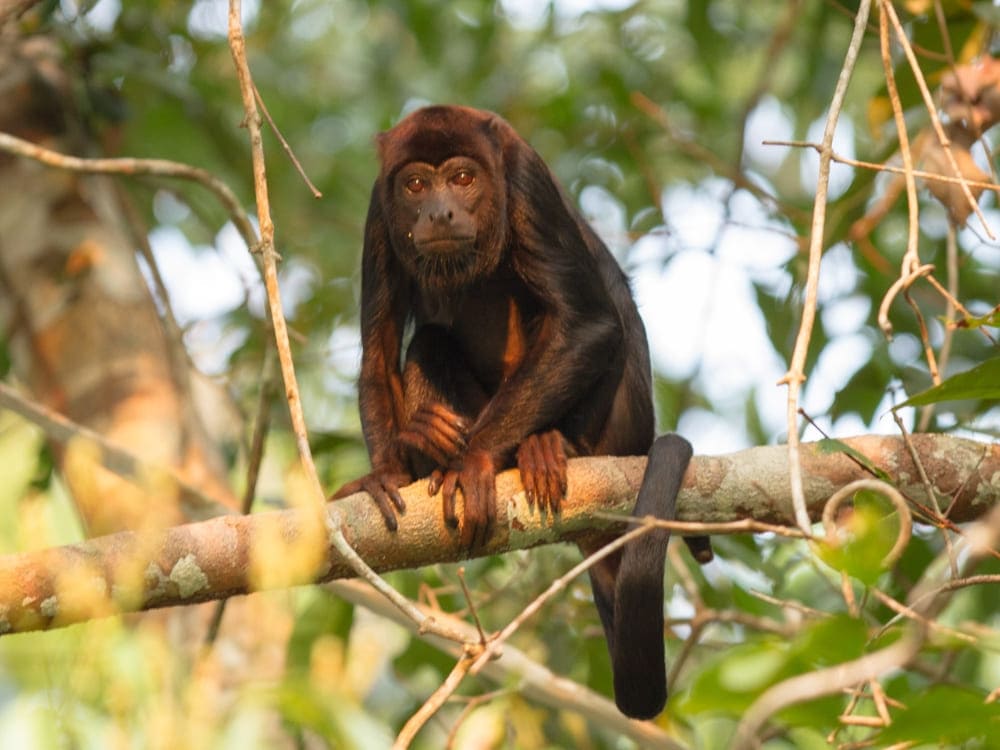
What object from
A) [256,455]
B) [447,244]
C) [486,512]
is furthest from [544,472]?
[256,455]

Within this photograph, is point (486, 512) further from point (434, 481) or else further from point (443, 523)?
point (434, 481)

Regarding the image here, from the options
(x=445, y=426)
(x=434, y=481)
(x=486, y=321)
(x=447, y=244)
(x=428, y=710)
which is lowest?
(x=428, y=710)

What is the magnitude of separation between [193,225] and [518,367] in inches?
271

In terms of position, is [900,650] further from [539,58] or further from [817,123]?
[539,58]

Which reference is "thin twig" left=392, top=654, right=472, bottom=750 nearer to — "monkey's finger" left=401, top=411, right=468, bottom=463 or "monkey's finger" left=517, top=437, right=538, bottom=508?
"monkey's finger" left=517, top=437, right=538, bottom=508

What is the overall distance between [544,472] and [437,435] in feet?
1.94

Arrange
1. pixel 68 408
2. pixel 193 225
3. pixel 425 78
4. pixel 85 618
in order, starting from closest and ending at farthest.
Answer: pixel 85 618, pixel 68 408, pixel 425 78, pixel 193 225

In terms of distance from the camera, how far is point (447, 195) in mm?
4699

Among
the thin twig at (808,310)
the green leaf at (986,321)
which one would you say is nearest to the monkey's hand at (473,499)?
the thin twig at (808,310)

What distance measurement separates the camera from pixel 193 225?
10836 millimetres

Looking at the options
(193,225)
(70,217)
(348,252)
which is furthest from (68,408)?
(193,225)

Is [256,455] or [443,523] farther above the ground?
[256,455]

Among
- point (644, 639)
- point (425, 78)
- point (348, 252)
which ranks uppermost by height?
point (425, 78)

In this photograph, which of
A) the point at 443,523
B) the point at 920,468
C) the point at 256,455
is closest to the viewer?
the point at 920,468
